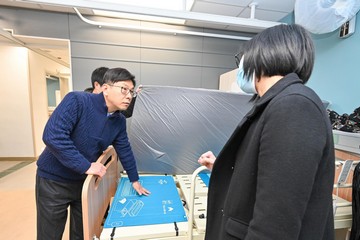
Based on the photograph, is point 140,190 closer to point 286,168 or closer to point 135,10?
point 286,168

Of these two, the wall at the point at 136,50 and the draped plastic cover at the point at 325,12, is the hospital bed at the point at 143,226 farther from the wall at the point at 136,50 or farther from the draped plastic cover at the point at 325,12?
the wall at the point at 136,50

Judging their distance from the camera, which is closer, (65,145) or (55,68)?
(65,145)

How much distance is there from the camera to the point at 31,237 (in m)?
1.74

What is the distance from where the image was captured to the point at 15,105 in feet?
11.9

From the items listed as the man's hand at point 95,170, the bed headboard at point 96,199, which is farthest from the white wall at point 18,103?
the man's hand at point 95,170

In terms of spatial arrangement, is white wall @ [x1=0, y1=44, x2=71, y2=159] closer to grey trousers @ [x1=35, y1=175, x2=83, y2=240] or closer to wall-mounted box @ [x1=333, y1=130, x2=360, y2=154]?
grey trousers @ [x1=35, y1=175, x2=83, y2=240]

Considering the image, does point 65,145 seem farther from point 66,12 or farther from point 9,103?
point 9,103

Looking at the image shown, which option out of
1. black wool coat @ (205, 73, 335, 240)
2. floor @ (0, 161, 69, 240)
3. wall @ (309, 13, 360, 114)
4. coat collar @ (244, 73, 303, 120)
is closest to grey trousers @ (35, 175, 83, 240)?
floor @ (0, 161, 69, 240)

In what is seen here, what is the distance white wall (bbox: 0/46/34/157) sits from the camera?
11.6 ft

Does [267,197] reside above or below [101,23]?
below


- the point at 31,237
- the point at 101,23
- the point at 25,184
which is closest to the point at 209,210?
the point at 31,237

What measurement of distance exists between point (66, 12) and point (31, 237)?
278cm

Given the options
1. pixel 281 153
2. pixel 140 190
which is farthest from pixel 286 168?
pixel 140 190

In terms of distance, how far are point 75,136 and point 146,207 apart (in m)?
0.59
